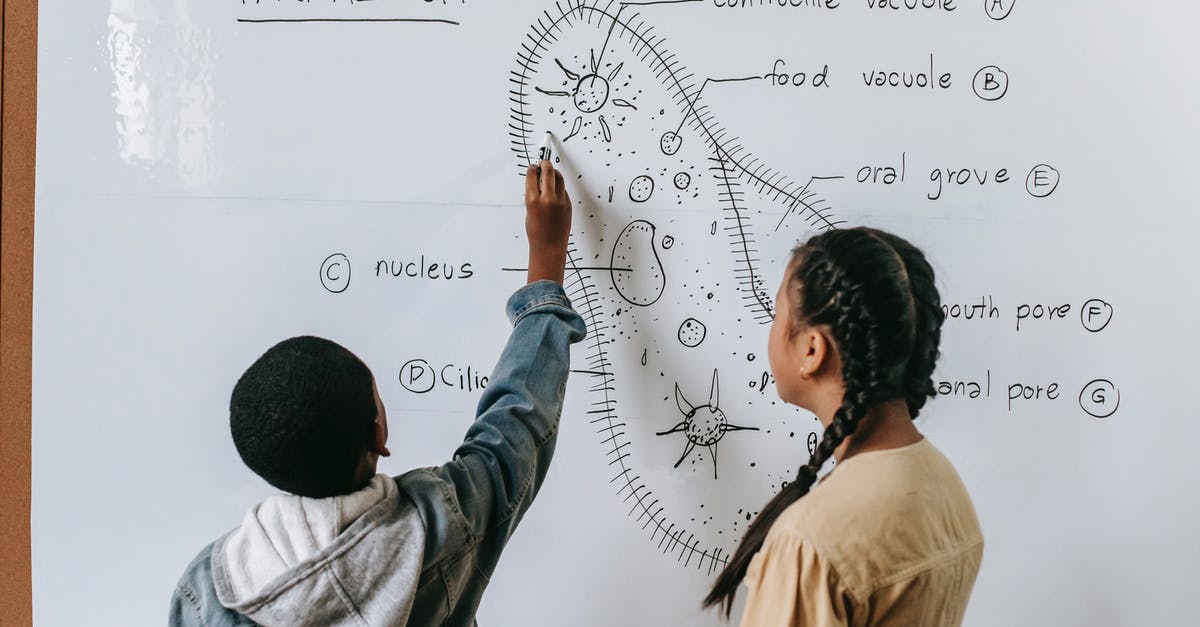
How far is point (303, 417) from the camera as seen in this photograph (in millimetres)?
692

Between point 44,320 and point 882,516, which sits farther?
point 44,320

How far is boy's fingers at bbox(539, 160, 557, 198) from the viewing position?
3.23 ft

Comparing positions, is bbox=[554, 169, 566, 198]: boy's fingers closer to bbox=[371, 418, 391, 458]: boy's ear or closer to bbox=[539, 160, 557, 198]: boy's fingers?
bbox=[539, 160, 557, 198]: boy's fingers

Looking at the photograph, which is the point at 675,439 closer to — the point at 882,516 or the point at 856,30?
the point at 882,516

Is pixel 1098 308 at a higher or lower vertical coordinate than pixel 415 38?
lower

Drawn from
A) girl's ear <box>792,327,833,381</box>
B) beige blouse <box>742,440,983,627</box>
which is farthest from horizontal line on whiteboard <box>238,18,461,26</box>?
beige blouse <box>742,440,983,627</box>

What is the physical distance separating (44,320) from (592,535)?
0.74 meters

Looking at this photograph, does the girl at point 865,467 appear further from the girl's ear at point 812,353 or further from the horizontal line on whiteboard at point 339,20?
the horizontal line on whiteboard at point 339,20

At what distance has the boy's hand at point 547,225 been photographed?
97 cm

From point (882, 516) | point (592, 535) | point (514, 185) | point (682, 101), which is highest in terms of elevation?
point (682, 101)

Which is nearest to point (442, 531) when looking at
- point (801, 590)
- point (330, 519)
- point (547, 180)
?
point (330, 519)

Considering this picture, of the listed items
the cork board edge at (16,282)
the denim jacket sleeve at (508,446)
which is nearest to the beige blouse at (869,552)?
the denim jacket sleeve at (508,446)

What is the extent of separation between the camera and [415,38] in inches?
39.7

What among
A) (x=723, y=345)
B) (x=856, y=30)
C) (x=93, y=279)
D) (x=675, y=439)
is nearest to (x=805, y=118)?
(x=856, y=30)
